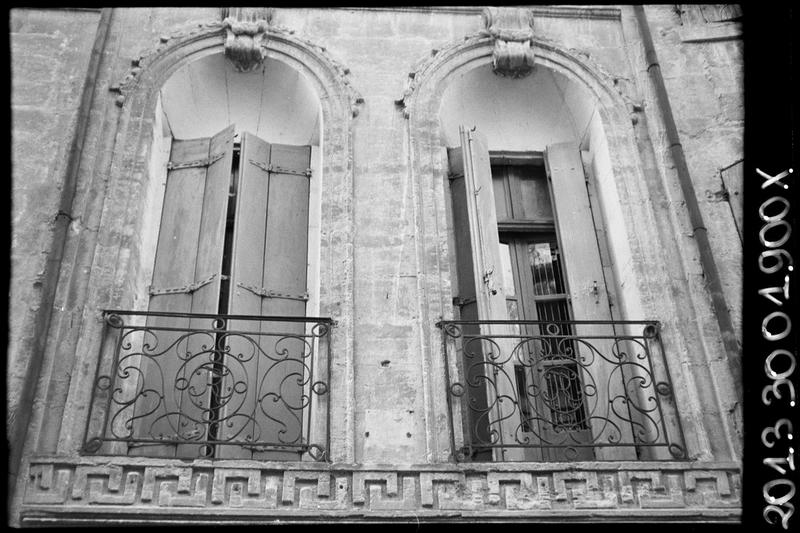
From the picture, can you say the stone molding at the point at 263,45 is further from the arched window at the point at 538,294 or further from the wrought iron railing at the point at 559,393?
the wrought iron railing at the point at 559,393

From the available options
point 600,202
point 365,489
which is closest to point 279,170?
point 600,202

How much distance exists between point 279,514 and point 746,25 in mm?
4530

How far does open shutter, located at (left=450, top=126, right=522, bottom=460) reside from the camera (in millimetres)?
6551

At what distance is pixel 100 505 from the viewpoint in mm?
5715

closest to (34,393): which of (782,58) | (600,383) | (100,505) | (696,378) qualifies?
(100,505)

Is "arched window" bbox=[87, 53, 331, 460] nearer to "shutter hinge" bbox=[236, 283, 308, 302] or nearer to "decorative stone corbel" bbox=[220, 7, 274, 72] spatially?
"shutter hinge" bbox=[236, 283, 308, 302]

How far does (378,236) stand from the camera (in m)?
7.08

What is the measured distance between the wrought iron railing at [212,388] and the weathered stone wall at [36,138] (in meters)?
0.53

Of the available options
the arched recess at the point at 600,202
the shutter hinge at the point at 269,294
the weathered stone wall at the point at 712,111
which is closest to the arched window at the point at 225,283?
the shutter hinge at the point at 269,294

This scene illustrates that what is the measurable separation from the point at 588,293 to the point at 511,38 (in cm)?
228

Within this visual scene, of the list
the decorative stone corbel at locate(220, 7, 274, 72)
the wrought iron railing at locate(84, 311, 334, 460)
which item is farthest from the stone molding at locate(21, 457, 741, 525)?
A: the decorative stone corbel at locate(220, 7, 274, 72)

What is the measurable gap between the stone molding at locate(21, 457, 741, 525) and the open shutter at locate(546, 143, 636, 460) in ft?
1.47

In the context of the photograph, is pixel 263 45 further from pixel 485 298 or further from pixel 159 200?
pixel 485 298

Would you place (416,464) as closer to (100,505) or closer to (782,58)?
(100,505)
